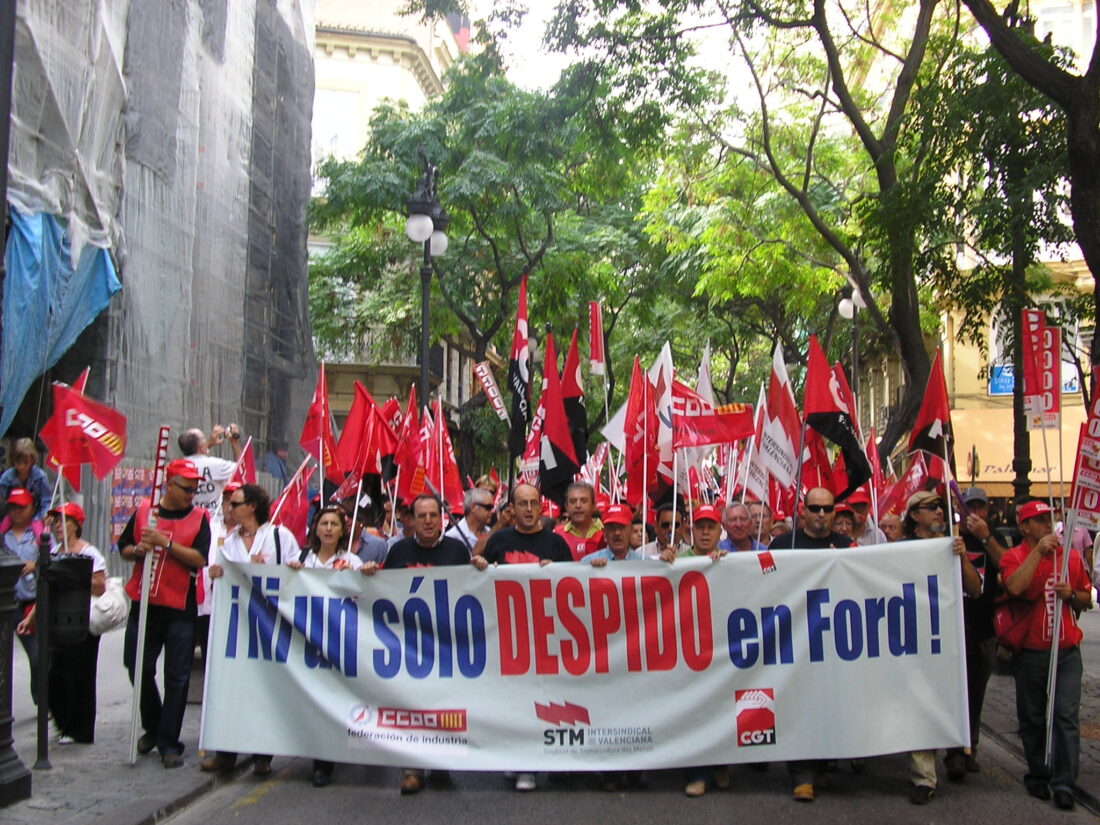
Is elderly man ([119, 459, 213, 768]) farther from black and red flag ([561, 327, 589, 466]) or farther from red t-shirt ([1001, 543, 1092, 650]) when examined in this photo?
red t-shirt ([1001, 543, 1092, 650])

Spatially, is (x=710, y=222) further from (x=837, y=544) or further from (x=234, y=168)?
(x=837, y=544)

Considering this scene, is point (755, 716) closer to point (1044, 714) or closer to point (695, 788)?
point (695, 788)

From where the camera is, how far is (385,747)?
713 centimetres

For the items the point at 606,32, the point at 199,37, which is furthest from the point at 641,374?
the point at 199,37

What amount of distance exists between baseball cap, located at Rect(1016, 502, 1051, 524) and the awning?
23026 mm

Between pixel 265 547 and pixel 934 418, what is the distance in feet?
15.6

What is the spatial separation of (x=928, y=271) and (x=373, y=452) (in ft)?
21.6

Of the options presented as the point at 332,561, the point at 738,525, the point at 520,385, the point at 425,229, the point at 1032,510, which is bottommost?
the point at 332,561

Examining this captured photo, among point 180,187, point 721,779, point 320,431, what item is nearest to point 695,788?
point 721,779

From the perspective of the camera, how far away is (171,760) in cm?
751

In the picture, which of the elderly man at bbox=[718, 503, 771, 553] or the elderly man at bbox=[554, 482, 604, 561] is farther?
the elderly man at bbox=[554, 482, 604, 561]

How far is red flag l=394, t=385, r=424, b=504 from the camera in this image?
12.2 metres

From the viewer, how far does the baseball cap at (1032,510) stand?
7.12 metres

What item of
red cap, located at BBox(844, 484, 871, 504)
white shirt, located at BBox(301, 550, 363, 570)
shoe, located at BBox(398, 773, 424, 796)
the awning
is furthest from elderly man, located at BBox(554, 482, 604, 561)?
the awning
